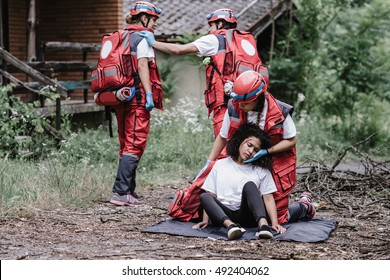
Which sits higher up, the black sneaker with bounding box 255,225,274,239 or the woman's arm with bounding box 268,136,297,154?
the woman's arm with bounding box 268,136,297,154

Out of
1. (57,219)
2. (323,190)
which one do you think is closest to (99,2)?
(323,190)

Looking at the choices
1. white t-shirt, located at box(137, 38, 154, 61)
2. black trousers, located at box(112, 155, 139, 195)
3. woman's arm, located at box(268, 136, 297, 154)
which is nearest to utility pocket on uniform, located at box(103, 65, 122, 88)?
white t-shirt, located at box(137, 38, 154, 61)

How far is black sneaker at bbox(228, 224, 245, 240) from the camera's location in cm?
682

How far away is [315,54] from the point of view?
20031 mm

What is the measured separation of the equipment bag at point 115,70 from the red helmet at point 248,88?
2.27 meters

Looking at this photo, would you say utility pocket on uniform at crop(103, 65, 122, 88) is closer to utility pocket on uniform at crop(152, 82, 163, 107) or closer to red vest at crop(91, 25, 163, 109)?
red vest at crop(91, 25, 163, 109)

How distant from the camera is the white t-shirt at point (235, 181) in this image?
285 inches

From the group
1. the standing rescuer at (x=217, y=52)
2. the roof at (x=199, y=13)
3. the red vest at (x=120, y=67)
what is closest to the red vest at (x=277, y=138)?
the standing rescuer at (x=217, y=52)

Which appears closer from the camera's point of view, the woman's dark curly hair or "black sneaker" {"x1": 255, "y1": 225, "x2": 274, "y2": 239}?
"black sneaker" {"x1": 255, "y1": 225, "x2": 274, "y2": 239}

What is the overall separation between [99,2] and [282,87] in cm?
506

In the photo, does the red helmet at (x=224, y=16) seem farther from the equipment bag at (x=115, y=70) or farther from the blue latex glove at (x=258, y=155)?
the blue latex glove at (x=258, y=155)

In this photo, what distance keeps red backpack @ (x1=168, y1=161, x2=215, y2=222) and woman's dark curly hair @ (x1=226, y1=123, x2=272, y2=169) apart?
1.38ft

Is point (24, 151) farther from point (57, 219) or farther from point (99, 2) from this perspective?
point (99, 2)

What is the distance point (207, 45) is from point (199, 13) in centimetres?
1394
